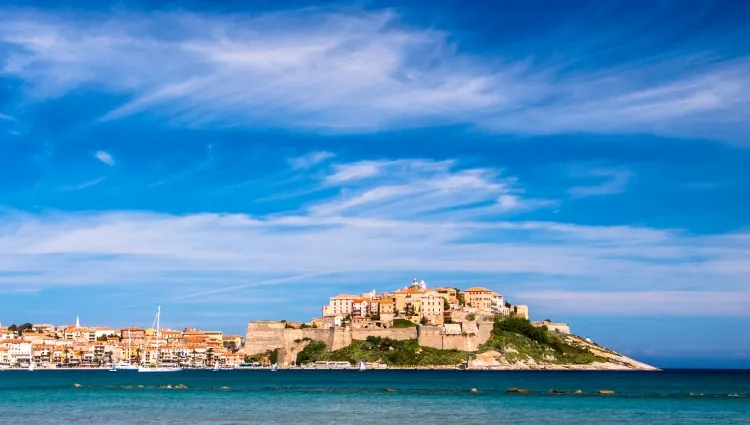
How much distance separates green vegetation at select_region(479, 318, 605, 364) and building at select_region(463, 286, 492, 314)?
390 inches

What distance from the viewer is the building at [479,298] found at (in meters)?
120

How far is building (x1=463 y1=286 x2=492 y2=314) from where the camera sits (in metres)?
120

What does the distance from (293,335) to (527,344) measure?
93.9 ft

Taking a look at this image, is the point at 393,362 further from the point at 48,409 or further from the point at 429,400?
the point at 48,409

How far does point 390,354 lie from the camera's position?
106m

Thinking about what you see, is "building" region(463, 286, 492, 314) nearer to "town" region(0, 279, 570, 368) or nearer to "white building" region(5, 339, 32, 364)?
"town" region(0, 279, 570, 368)

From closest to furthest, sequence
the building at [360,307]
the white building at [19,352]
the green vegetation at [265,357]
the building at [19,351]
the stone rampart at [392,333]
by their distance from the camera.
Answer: the stone rampart at [392,333], the green vegetation at [265,357], the building at [360,307], the building at [19,351], the white building at [19,352]

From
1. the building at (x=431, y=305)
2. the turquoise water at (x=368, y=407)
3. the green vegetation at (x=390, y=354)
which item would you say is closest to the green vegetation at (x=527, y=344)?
the green vegetation at (x=390, y=354)

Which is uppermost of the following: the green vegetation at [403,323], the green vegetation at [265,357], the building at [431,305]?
the building at [431,305]

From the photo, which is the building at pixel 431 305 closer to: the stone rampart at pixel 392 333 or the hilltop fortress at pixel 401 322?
the hilltop fortress at pixel 401 322

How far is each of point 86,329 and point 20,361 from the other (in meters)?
23.8

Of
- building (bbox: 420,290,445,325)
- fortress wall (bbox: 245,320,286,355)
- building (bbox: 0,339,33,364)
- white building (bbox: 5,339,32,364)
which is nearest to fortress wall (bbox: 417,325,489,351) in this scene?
building (bbox: 420,290,445,325)

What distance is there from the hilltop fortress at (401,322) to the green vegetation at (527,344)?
155cm

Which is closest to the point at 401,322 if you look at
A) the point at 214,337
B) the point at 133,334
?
the point at 214,337
